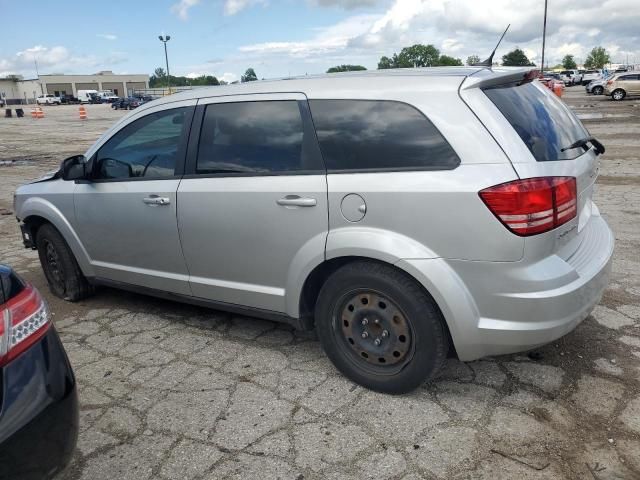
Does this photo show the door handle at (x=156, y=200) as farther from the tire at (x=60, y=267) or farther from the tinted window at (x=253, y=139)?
the tire at (x=60, y=267)

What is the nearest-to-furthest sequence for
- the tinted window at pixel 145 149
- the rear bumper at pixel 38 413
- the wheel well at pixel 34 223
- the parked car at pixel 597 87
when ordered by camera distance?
the rear bumper at pixel 38 413, the tinted window at pixel 145 149, the wheel well at pixel 34 223, the parked car at pixel 597 87

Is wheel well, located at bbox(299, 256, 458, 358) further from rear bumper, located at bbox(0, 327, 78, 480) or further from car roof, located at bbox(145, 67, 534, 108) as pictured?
rear bumper, located at bbox(0, 327, 78, 480)

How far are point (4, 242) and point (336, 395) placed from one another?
216 inches

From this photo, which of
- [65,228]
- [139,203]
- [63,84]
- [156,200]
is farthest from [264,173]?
[63,84]

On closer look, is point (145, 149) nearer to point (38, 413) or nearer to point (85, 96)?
point (38, 413)

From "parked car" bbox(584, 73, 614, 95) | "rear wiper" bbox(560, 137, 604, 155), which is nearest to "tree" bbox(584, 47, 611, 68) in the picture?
"parked car" bbox(584, 73, 614, 95)

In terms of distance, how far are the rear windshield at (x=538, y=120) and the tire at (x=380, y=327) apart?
0.92 metres

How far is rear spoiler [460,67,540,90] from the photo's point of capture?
2787 mm

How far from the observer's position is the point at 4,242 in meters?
6.80

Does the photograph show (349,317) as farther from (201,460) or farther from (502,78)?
(502,78)

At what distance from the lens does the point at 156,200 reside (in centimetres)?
371

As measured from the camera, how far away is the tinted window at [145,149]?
3773mm

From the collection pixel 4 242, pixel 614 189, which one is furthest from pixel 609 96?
pixel 4 242

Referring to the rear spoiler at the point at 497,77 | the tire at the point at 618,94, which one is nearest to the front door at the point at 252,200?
the rear spoiler at the point at 497,77
